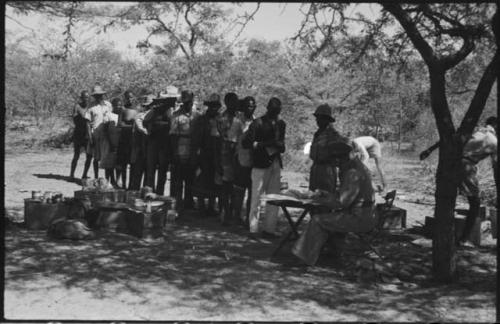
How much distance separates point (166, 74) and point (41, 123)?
6.94 metres

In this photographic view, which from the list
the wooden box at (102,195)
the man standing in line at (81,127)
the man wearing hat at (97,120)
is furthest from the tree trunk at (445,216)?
the man standing in line at (81,127)

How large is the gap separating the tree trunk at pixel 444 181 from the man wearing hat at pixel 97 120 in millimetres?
6767

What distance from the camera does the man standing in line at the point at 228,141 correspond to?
8352mm

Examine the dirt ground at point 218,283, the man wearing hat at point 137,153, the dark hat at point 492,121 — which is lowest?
the dirt ground at point 218,283

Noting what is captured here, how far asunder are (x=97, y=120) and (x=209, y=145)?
338 centimetres

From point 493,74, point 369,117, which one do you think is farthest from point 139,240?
point 369,117

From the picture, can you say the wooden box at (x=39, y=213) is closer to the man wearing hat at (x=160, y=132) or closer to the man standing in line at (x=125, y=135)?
the man wearing hat at (x=160, y=132)

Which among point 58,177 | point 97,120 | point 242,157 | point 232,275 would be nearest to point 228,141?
point 242,157

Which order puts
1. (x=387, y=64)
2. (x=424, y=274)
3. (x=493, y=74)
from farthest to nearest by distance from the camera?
1. (x=387, y=64)
2. (x=424, y=274)
3. (x=493, y=74)

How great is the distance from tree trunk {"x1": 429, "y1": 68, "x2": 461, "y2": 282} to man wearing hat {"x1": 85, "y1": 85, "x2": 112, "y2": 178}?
6.77 m

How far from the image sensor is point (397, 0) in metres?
5.63

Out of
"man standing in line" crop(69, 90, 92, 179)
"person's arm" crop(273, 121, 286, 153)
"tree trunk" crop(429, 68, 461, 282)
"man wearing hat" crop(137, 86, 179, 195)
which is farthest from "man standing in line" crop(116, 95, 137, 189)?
"tree trunk" crop(429, 68, 461, 282)

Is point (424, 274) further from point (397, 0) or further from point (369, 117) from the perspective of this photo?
point (369, 117)

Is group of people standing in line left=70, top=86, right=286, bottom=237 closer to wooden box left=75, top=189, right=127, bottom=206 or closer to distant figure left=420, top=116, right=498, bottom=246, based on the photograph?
wooden box left=75, top=189, right=127, bottom=206
